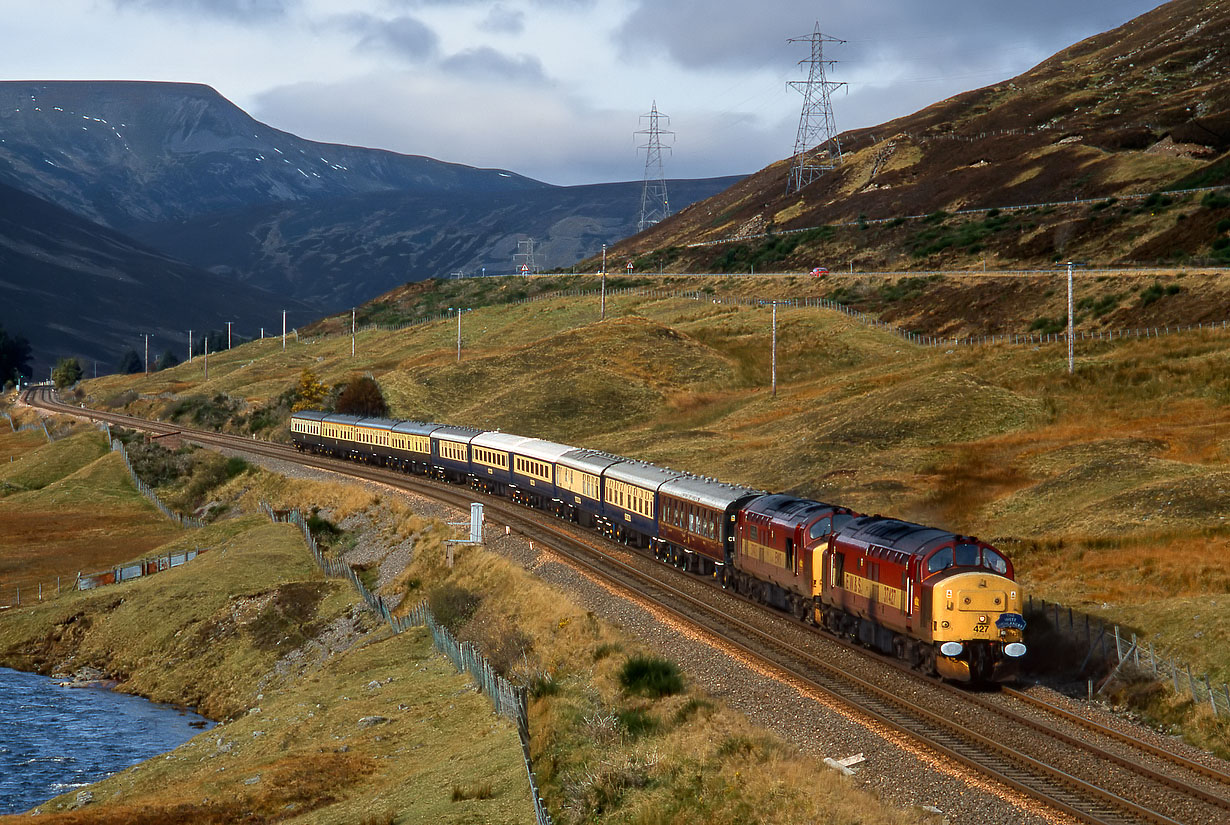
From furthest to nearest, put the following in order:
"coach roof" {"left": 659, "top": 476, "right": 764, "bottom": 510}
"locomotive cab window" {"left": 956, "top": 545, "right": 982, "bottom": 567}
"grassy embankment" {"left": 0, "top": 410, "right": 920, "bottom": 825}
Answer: "coach roof" {"left": 659, "top": 476, "right": 764, "bottom": 510}, "locomotive cab window" {"left": 956, "top": 545, "right": 982, "bottom": 567}, "grassy embankment" {"left": 0, "top": 410, "right": 920, "bottom": 825}

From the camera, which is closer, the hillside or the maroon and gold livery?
the maroon and gold livery

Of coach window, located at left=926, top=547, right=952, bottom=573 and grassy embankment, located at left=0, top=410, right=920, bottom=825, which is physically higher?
coach window, located at left=926, top=547, right=952, bottom=573

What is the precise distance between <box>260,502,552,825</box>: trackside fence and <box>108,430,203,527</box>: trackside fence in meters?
26.1

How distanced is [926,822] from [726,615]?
63.7ft

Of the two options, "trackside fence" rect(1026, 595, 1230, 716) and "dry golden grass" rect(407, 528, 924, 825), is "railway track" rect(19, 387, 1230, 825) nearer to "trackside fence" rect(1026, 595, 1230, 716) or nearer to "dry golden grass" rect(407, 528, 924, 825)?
"trackside fence" rect(1026, 595, 1230, 716)

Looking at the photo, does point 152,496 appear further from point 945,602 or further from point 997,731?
point 997,731

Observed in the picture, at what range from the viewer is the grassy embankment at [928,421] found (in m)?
44.4

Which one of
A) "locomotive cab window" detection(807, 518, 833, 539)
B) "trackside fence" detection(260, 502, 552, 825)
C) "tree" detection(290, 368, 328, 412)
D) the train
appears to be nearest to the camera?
"trackside fence" detection(260, 502, 552, 825)

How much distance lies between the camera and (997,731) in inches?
1050

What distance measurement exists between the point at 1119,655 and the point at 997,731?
676 cm

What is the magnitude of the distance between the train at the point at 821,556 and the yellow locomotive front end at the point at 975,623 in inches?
1.0

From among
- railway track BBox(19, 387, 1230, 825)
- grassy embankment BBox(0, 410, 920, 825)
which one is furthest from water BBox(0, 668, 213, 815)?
railway track BBox(19, 387, 1230, 825)

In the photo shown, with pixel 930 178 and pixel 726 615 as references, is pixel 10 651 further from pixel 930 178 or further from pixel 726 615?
pixel 930 178

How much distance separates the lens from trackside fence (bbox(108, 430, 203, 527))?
289 ft
